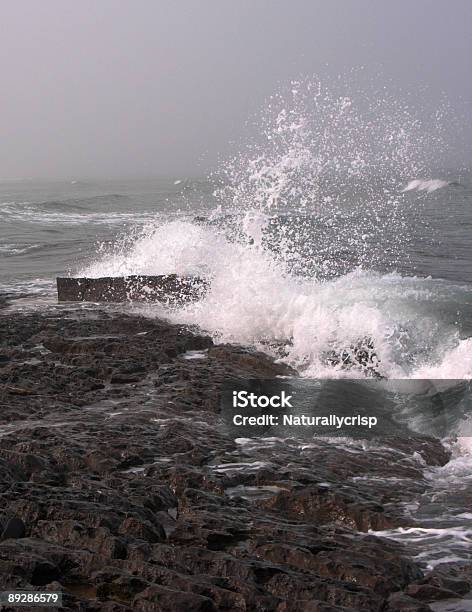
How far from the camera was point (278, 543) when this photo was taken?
481 centimetres

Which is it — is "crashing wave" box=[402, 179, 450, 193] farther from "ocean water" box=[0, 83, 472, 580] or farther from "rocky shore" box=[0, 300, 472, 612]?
"rocky shore" box=[0, 300, 472, 612]

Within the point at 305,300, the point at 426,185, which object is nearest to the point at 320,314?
the point at 305,300

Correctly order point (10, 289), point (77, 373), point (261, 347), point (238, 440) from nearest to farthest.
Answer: point (238, 440) < point (77, 373) < point (261, 347) < point (10, 289)

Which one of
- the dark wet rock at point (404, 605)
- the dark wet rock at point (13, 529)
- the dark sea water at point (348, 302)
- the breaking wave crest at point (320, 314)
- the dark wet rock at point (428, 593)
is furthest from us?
the breaking wave crest at point (320, 314)

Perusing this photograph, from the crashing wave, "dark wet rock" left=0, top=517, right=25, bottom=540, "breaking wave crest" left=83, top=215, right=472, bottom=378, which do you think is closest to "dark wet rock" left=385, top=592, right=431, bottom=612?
"dark wet rock" left=0, top=517, right=25, bottom=540

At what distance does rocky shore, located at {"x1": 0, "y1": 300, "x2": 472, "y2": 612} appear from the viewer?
428 centimetres

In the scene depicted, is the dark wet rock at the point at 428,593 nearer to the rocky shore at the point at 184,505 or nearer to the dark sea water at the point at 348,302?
the rocky shore at the point at 184,505

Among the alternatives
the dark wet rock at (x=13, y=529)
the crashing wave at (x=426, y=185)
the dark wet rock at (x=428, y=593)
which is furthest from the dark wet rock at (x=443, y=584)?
the crashing wave at (x=426, y=185)

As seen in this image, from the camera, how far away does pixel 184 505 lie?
5.54 m

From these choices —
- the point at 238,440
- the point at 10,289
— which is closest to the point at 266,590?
the point at 238,440

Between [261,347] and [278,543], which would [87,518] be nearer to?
[278,543]

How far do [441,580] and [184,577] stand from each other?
1.47 meters

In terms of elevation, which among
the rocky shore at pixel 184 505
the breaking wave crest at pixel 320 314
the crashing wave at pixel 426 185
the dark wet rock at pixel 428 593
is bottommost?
the dark wet rock at pixel 428 593

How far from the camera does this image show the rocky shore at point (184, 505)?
4281 mm
